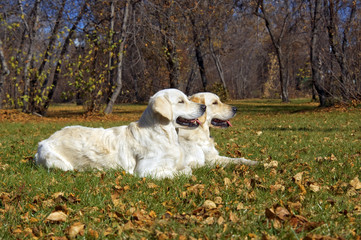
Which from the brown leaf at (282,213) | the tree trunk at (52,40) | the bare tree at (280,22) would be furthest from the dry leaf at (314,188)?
the bare tree at (280,22)

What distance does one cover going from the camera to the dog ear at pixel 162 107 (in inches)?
191

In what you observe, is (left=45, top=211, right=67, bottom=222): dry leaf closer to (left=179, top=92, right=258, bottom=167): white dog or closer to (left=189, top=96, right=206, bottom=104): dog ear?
(left=179, top=92, right=258, bottom=167): white dog

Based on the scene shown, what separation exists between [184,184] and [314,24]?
21033 mm

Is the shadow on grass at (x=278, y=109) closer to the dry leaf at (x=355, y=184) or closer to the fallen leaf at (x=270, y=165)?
the fallen leaf at (x=270, y=165)

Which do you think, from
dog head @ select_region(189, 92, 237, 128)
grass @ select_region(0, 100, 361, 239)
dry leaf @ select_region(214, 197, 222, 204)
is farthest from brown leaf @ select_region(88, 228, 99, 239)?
dog head @ select_region(189, 92, 237, 128)

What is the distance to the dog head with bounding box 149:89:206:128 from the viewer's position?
4.88m

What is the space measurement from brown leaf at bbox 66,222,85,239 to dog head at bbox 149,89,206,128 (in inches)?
88.9

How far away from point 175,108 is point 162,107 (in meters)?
0.26

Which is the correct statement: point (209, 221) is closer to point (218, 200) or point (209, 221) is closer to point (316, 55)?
point (218, 200)

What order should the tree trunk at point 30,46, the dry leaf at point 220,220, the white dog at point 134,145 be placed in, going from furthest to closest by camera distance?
the tree trunk at point 30,46 → the white dog at point 134,145 → the dry leaf at point 220,220

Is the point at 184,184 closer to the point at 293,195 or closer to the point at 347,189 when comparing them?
the point at 293,195

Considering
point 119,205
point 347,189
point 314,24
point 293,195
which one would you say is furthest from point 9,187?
point 314,24

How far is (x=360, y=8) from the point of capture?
2058 centimetres

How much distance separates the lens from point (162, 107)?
4867 millimetres
